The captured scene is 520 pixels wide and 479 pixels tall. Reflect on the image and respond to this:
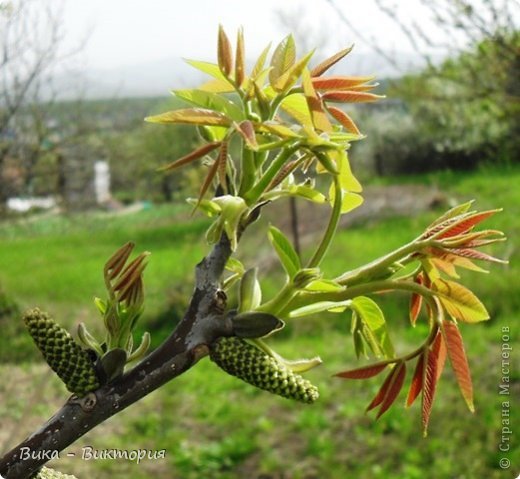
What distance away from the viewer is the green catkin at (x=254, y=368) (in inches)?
8.7

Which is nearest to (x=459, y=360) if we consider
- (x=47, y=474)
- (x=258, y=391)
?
(x=47, y=474)

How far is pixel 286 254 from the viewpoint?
0.24m

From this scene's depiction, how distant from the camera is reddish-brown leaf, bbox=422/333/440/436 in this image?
9.4 inches

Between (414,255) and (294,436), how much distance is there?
142cm

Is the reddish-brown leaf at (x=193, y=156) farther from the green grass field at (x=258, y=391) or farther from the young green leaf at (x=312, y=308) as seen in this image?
the green grass field at (x=258, y=391)

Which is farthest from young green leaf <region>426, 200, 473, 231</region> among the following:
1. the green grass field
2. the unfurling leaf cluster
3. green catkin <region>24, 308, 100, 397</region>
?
the green grass field

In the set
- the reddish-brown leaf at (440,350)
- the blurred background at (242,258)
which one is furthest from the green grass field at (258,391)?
the reddish-brown leaf at (440,350)

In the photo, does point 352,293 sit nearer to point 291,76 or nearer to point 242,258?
point 291,76

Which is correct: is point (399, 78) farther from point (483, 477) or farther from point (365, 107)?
point (483, 477)

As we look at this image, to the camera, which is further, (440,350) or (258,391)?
(258,391)

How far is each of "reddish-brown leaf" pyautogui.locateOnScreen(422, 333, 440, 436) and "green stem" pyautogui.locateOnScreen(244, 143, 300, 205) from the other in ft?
0.22

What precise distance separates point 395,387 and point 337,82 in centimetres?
9

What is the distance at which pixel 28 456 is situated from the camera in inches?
8.7

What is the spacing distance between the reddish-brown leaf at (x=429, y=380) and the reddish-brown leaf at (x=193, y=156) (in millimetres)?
85
